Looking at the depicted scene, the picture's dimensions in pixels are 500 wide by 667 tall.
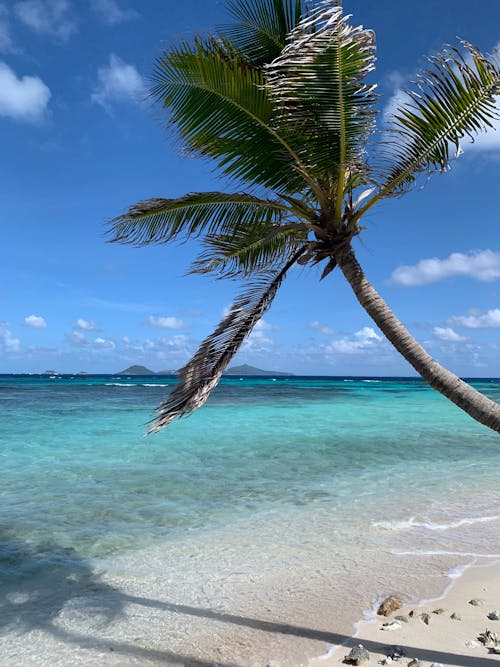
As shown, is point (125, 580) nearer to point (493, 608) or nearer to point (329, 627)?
point (329, 627)

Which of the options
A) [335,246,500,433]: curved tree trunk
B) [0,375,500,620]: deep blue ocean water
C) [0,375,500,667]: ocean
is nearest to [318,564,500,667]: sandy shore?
[0,375,500,667]: ocean

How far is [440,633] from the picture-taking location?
4.38 meters

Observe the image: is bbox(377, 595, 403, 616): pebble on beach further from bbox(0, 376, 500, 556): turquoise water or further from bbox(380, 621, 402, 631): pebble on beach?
bbox(0, 376, 500, 556): turquoise water

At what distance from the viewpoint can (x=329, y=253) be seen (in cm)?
456

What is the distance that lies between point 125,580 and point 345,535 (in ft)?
9.87

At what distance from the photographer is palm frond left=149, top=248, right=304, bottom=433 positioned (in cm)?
426

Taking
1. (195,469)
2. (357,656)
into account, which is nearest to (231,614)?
(357,656)

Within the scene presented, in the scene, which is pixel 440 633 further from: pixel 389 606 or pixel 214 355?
pixel 214 355

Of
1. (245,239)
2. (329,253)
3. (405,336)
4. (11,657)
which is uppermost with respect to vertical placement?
(245,239)

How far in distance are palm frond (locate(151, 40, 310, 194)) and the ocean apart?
255cm

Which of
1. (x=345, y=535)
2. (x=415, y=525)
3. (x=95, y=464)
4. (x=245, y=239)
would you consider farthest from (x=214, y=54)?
(x=95, y=464)

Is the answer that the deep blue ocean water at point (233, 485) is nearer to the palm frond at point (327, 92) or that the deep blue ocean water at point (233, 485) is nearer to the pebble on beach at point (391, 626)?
the pebble on beach at point (391, 626)

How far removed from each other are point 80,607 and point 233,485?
5.60 meters

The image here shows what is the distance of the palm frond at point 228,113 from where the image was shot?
4531 mm
